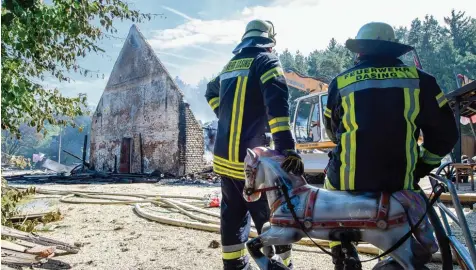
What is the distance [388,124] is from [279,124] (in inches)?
31.1

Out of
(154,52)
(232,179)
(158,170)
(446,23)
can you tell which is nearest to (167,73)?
(154,52)

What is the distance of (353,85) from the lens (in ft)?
6.95

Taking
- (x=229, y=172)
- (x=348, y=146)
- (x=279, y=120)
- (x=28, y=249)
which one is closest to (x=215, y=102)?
(x=229, y=172)

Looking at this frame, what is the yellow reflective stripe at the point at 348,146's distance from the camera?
6.76ft

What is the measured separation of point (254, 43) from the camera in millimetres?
2953

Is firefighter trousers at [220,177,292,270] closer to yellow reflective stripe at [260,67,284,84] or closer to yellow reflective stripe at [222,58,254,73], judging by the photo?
yellow reflective stripe at [260,67,284,84]

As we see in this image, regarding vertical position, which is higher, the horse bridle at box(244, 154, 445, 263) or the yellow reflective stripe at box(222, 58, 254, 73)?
the yellow reflective stripe at box(222, 58, 254, 73)

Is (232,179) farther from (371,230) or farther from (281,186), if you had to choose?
(371,230)

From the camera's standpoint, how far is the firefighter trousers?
2.71m

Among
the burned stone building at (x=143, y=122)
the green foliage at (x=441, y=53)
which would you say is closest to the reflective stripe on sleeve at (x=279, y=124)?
the burned stone building at (x=143, y=122)

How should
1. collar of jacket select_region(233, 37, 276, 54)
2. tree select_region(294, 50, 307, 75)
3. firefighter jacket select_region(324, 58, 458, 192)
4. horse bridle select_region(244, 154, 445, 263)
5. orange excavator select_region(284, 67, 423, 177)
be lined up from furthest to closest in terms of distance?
tree select_region(294, 50, 307, 75), orange excavator select_region(284, 67, 423, 177), collar of jacket select_region(233, 37, 276, 54), firefighter jacket select_region(324, 58, 458, 192), horse bridle select_region(244, 154, 445, 263)

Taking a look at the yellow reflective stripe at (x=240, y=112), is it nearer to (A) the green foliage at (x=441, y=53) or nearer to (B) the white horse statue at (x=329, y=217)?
(B) the white horse statue at (x=329, y=217)

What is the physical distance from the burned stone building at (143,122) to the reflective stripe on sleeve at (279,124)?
1650cm

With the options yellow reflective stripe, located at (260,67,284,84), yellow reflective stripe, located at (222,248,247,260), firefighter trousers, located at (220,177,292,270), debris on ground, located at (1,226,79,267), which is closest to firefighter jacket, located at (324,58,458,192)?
yellow reflective stripe, located at (260,67,284,84)
